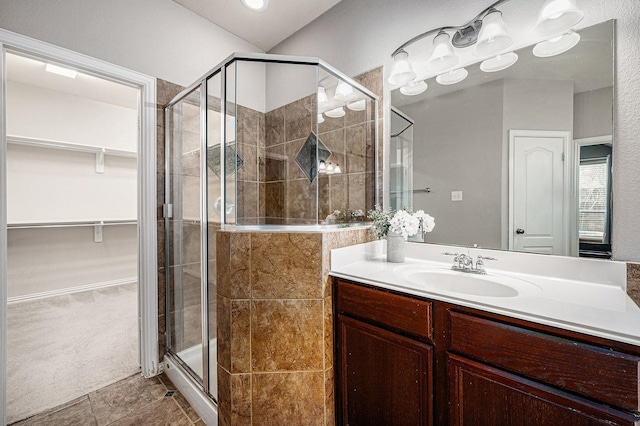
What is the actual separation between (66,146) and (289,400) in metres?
4.09

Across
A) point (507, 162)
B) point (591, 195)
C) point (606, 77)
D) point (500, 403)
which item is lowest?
point (500, 403)

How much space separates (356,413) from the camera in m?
1.30

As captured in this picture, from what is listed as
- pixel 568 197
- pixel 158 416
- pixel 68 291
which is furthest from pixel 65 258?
pixel 568 197

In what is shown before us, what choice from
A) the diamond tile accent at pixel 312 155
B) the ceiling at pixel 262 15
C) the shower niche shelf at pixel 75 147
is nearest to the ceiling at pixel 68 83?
the shower niche shelf at pixel 75 147

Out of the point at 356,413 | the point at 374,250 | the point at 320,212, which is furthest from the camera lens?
the point at 374,250

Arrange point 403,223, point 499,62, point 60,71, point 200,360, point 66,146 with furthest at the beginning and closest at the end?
point 66,146 < point 60,71 < point 200,360 < point 403,223 < point 499,62

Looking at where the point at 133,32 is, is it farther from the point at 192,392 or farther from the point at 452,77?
the point at 192,392

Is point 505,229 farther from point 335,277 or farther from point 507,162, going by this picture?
point 335,277

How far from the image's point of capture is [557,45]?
4.13 ft

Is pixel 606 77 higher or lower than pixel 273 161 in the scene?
higher

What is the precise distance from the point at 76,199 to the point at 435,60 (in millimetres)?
4569

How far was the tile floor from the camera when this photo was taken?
5.12ft

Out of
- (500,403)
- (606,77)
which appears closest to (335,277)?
(500,403)

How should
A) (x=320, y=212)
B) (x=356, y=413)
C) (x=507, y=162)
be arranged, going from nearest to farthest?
(x=356, y=413) → (x=507, y=162) → (x=320, y=212)
